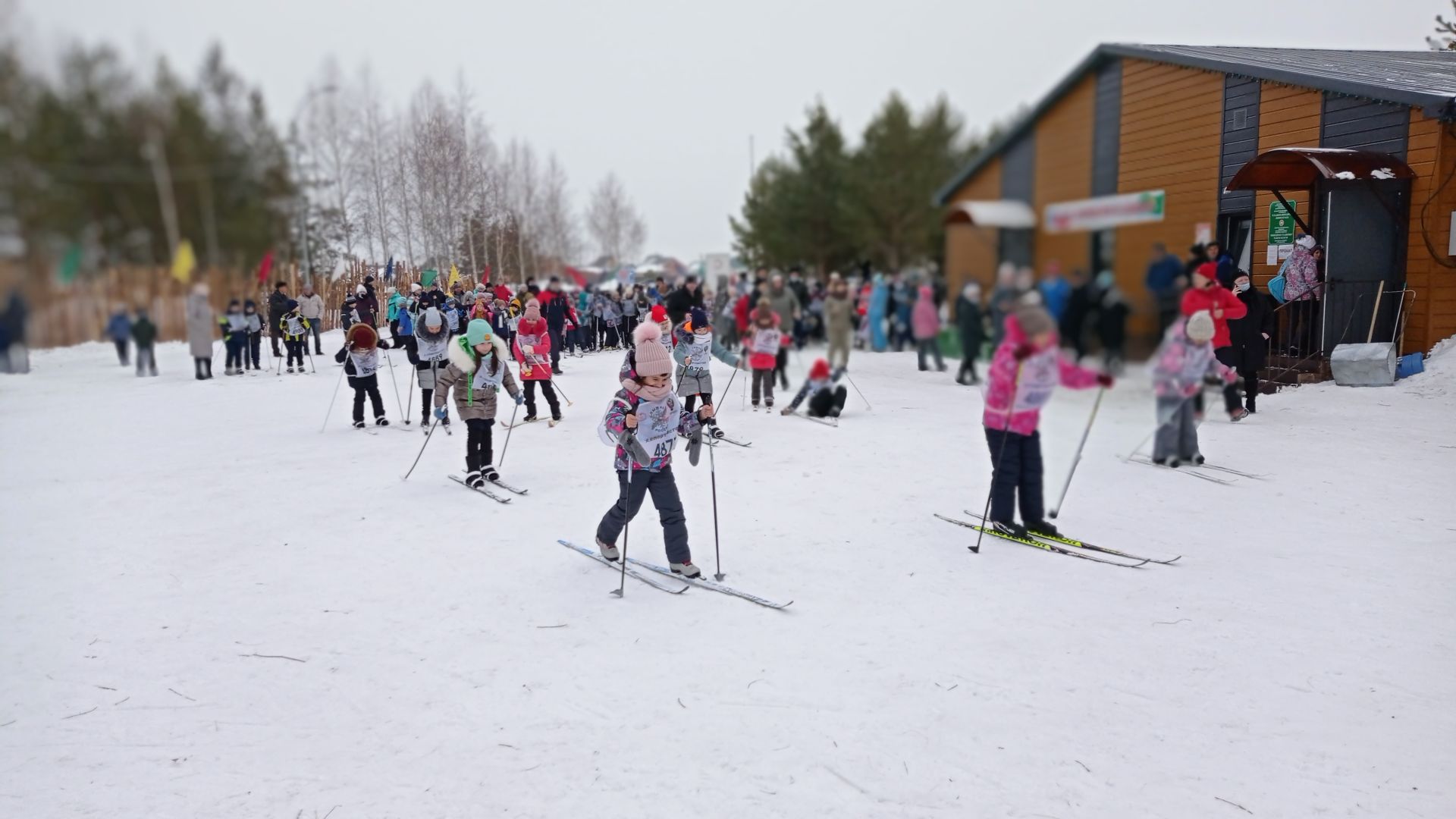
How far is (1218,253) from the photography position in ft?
6.74

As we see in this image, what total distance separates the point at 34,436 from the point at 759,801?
15.9 metres

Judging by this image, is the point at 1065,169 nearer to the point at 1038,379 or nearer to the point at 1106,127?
the point at 1106,127

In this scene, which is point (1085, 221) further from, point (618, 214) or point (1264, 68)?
point (618, 214)

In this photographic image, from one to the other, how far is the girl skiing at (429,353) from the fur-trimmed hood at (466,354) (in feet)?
5.21

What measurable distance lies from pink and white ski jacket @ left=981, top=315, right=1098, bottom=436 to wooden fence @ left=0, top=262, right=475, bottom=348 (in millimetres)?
1475

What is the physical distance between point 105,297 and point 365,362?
1493 centimetres

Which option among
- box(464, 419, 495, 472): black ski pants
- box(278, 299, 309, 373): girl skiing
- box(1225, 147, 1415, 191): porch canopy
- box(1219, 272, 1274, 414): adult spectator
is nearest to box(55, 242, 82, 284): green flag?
box(278, 299, 309, 373): girl skiing

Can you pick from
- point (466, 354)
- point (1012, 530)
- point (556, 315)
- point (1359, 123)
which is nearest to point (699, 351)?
point (466, 354)

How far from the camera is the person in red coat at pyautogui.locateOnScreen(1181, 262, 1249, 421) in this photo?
1.82 meters

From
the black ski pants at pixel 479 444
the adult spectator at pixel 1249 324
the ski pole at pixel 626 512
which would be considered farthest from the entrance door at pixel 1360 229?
the black ski pants at pixel 479 444

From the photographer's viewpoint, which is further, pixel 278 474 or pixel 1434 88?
pixel 278 474

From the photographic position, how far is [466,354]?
38.1 feet

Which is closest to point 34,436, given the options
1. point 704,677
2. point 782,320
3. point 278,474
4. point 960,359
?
point 278,474

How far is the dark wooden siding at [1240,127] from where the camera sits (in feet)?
7.70
